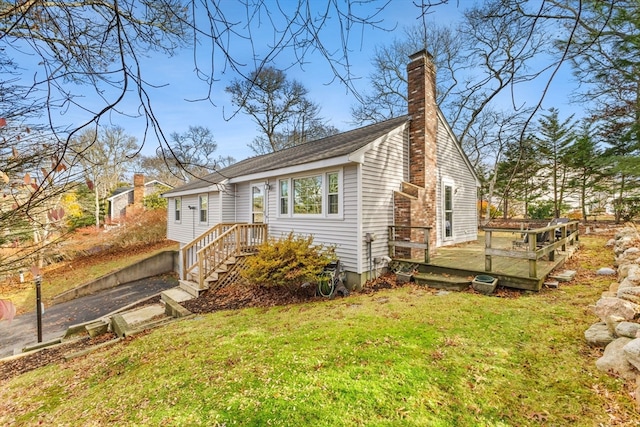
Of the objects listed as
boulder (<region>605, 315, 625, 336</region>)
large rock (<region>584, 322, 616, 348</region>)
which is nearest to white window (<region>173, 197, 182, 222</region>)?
large rock (<region>584, 322, 616, 348</region>)

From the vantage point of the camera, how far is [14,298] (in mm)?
11469

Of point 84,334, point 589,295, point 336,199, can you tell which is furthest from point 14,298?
point 589,295

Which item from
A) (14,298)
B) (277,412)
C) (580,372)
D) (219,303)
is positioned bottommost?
(14,298)

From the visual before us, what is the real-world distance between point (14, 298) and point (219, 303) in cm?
1056

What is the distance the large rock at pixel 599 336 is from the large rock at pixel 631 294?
1.40ft

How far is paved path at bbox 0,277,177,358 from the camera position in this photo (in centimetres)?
794

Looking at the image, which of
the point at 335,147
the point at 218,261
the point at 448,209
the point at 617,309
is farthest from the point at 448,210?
the point at 218,261

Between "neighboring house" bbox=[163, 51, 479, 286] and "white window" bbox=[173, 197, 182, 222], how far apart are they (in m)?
4.91

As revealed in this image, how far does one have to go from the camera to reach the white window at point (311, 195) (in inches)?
306

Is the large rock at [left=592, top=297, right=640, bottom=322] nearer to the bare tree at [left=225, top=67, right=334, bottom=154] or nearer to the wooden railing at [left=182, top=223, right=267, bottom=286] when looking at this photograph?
the wooden railing at [left=182, top=223, right=267, bottom=286]

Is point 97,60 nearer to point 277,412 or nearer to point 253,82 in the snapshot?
point 253,82

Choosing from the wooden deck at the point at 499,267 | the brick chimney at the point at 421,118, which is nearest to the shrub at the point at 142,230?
the brick chimney at the point at 421,118

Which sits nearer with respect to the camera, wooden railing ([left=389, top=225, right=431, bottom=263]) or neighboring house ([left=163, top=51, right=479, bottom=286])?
neighboring house ([left=163, top=51, right=479, bottom=286])

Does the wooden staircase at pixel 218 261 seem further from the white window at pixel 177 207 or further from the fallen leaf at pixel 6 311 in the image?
the white window at pixel 177 207
